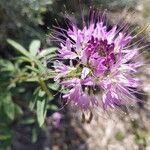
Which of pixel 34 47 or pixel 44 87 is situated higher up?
pixel 34 47

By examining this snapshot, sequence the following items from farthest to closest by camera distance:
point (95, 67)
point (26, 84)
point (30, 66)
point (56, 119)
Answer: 1. point (56, 119)
2. point (26, 84)
3. point (30, 66)
4. point (95, 67)

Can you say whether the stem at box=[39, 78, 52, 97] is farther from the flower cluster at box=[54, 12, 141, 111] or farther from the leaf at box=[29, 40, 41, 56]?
the leaf at box=[29, 40, 41, 56]

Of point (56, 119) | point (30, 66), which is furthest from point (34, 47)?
point (56, 119)

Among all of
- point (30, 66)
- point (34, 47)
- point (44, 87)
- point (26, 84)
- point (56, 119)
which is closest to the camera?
point (44, 87)

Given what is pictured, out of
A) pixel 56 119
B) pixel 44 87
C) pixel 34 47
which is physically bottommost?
pixel 56 119

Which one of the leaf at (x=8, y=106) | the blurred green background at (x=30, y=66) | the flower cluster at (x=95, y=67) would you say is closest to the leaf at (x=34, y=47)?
the blurred green background at (x=30, y=66)

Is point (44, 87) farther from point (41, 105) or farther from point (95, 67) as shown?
point (95, 67)

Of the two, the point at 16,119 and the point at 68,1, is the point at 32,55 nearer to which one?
the point at 68,1

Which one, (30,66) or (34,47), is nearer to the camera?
(30,66)

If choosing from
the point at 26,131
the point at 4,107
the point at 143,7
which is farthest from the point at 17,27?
the point at 143,7
